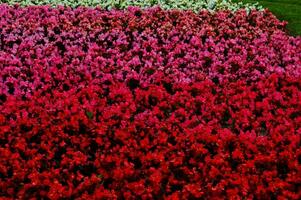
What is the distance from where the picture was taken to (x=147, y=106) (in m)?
9.12

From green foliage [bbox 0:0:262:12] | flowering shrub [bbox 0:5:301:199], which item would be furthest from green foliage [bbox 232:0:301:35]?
flowering shrub [bbox 0:5:301:199]

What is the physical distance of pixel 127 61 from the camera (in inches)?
430

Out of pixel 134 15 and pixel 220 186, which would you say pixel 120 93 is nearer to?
pixel 220 186

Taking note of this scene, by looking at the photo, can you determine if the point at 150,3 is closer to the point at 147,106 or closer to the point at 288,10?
the point at 288,10

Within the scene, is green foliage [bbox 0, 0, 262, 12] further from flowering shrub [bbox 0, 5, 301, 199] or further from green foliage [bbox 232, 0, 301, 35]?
flowering shrub [bbox 0, 5, 301, 199]

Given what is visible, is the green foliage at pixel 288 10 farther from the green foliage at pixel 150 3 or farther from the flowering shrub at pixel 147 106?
the flowering shrub at pixel 147 106

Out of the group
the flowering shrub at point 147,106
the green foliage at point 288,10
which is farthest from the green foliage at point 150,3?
the flowering shrub at point 147,106

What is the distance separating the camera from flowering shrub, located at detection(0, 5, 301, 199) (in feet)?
22.8

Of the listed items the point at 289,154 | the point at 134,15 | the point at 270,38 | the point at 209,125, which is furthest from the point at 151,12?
the point at 289,154

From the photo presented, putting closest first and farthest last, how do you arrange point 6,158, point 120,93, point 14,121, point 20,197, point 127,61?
point 20,197 < point 6,158 < point 14,121 < point 120,93 < point 127,61

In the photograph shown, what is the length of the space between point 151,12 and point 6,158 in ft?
23.6

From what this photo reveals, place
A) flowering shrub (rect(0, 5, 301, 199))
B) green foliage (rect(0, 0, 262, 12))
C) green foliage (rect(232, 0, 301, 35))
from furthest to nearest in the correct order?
green foliage (rect(0, 0, 262, 12)) < green foliage (rect(232, 0, 301, 35)) < flowering shrub (rect(0, 5, 301, 199))

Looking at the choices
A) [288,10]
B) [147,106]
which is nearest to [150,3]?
[288,10]

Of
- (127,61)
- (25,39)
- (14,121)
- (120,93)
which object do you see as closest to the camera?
(14,121)
